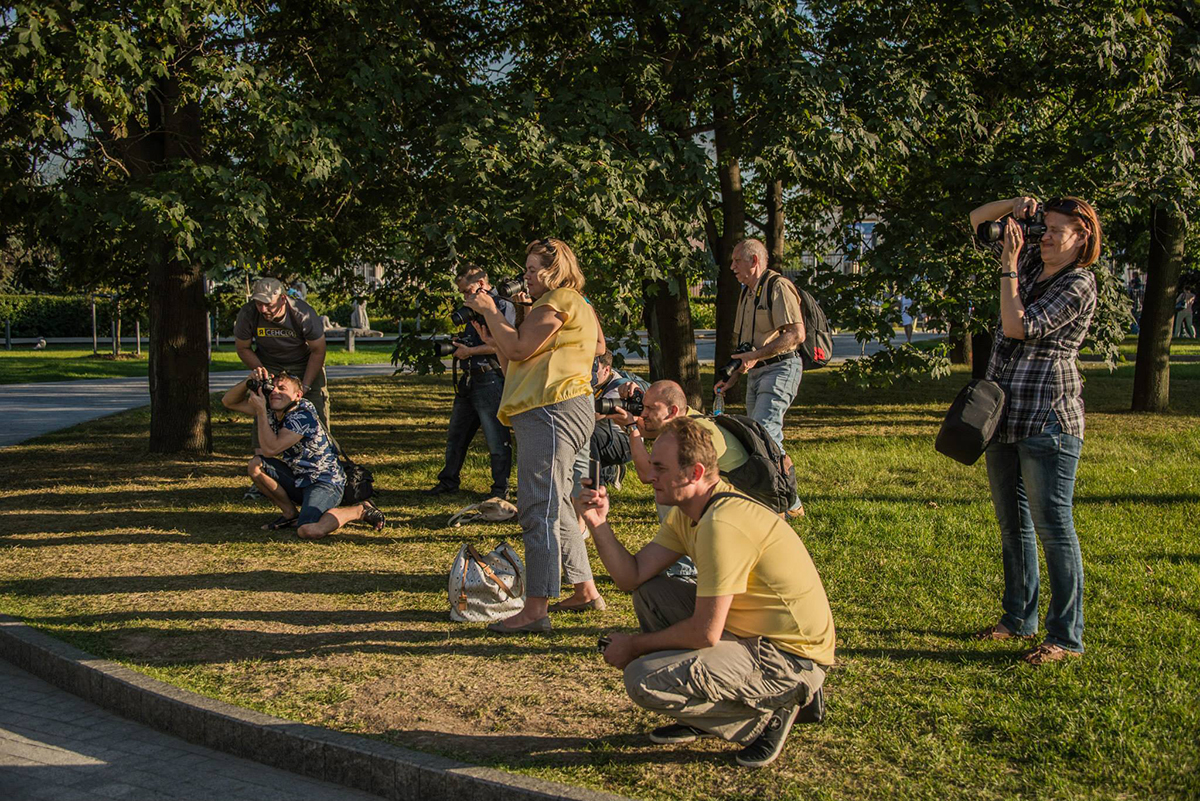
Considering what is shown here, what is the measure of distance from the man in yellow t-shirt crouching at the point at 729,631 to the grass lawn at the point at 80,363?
65.0ft

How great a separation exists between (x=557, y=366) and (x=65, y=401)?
1463 cm

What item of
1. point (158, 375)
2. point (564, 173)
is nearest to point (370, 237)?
point (158, 375)

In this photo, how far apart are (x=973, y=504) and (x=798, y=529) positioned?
1.78 metres

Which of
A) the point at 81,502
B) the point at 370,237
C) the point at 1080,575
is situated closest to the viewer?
the point at 1080,575

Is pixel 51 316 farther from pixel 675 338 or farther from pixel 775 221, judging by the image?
pixel 675 338

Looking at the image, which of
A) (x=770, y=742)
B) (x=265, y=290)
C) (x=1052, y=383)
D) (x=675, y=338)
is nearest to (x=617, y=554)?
(x=770, y=742)

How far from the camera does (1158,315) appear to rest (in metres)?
14.4

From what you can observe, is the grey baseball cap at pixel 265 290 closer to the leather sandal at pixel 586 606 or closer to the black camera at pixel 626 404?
the black camera at pixel 626 404

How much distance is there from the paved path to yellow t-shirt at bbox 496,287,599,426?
78.6 inches

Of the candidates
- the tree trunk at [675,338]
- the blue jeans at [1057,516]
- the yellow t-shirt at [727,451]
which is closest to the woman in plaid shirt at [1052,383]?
the blue jeans at [1057,516]

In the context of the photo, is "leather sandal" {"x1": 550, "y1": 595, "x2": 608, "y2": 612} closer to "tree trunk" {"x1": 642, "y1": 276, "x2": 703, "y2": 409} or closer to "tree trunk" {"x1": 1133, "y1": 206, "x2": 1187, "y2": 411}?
"tree trunk" {"x1": 642, "y1": 276, "x2": 703, "y2": 409}

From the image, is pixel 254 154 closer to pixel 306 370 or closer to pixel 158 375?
pixel 306 370

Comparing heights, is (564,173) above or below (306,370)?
above

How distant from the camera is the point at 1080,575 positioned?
4785mm
